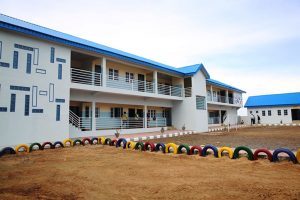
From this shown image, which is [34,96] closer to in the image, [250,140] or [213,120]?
[250,140]

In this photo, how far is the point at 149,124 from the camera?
2005cm

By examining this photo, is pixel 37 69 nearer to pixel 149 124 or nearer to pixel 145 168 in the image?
pixel 145 168

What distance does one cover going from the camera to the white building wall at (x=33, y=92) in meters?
9.80

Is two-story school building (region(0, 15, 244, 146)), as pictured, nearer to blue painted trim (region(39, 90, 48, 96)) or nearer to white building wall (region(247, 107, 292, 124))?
blue painted trim (region(39, 90, 48, 96))

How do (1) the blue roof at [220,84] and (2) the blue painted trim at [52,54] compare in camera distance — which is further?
(1) the blue roof at [220,84]

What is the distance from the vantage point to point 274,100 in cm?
3716

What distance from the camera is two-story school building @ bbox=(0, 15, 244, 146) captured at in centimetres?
1008

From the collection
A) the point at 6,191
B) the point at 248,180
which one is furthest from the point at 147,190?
the point at 6,191

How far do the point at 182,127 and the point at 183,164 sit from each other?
558 inches

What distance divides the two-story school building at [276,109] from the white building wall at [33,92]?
115ft

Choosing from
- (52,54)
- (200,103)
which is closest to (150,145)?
(52,54)

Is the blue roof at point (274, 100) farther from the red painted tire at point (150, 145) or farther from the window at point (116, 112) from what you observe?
the red painted tire at point (150, 145)

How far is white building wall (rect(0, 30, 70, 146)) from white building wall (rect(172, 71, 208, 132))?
1219 centimetres

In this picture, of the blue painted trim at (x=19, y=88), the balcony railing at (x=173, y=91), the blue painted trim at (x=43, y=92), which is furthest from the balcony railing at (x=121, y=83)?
the blue painted trim at (x=19, y=88)
